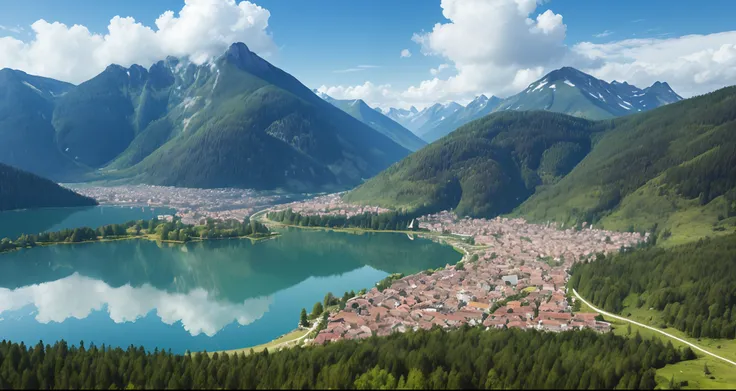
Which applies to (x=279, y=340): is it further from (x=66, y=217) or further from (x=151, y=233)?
(x=66, y=217)

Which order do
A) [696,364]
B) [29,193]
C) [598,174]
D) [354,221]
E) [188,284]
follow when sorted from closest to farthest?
[696,364] → [188,284] → [354,221] → [598,174] → [29,193]

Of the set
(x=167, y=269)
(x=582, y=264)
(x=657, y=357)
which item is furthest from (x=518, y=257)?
(x=167, y=269)

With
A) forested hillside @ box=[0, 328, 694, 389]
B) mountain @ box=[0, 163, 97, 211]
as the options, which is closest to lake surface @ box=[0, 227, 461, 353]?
forested hillside @ box=[0, 328, 694, 389]

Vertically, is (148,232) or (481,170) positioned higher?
(481,170)

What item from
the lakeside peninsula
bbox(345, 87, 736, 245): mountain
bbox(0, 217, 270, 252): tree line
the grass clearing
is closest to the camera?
the grass clearing

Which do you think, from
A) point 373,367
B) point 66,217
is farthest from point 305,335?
point 66,217

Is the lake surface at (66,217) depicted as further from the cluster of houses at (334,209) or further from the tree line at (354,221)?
the tree line at (354,221)

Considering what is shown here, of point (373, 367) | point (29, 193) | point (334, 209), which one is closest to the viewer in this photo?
point (373, 367)

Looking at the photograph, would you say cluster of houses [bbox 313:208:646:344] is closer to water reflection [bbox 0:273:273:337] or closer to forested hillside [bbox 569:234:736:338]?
forested hillside [bbox 569:234:736:338]
